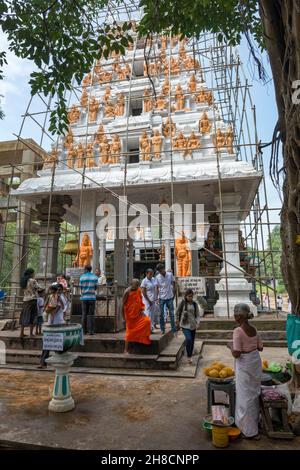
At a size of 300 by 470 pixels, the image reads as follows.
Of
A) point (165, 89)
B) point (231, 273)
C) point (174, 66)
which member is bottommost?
point (231, 273)

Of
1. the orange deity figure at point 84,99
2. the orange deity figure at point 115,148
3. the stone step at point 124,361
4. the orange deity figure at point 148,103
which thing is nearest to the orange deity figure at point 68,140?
the orange deity figure at point 115,148

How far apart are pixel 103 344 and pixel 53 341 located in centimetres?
222

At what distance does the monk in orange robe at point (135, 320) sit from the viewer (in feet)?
17.4

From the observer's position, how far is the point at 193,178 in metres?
9.36

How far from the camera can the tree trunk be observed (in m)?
2.84

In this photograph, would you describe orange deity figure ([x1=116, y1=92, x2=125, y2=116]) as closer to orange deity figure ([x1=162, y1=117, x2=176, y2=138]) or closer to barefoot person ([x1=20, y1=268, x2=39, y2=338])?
orange deity figure ([x1=162, y1=117, x2=176, y2=138])

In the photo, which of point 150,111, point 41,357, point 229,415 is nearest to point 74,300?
point 41,357

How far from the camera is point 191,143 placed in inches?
420

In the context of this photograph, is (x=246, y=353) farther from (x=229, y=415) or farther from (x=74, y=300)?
(x=74, y=300)

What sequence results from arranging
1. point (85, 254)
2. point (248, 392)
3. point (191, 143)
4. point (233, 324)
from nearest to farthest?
point (248, 392) → point (233, 324) → point (85, 254) → point (191, 143)

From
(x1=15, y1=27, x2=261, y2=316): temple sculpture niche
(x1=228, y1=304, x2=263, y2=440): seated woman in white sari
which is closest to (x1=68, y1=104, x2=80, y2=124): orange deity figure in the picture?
(x1=15, y1=27, x2=261, y2=316): temple sculpture niche

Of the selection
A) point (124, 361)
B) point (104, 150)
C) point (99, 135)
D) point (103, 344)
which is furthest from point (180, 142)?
point (124, 361)

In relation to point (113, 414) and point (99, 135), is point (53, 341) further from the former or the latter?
point (99, 135)

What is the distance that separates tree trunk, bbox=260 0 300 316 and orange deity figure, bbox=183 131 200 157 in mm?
7360
